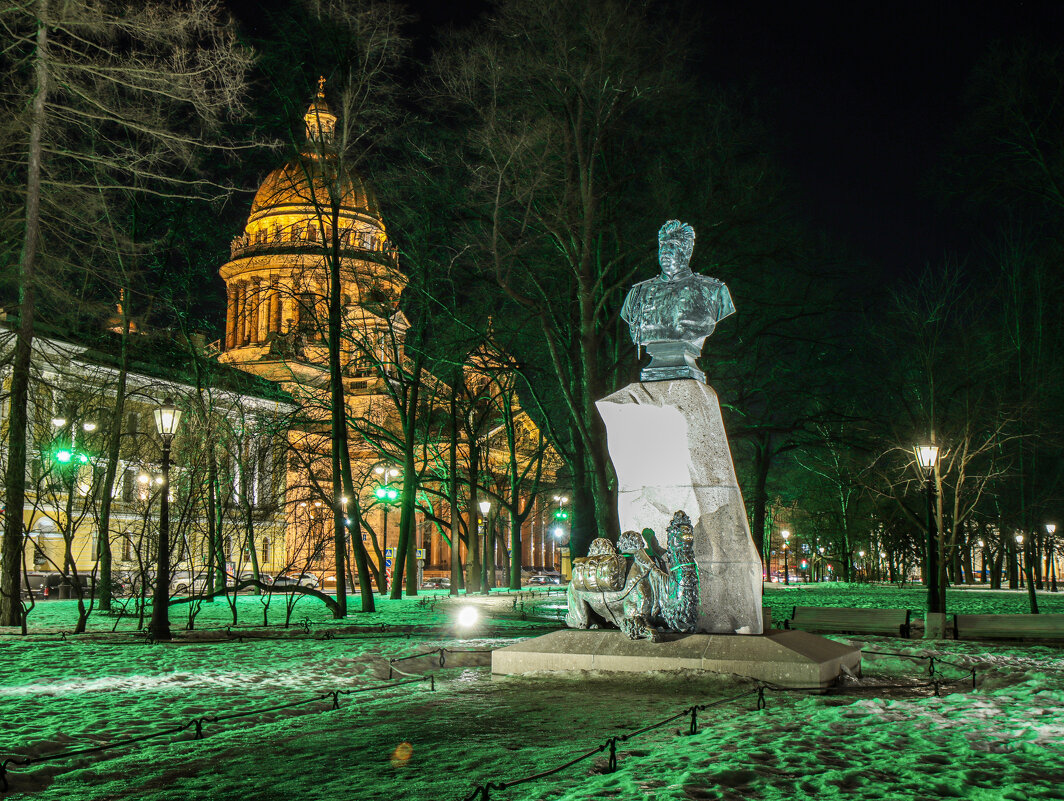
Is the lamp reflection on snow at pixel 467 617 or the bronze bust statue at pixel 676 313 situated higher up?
the bronze bust statue at pixel 676 313

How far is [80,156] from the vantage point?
12.6 m

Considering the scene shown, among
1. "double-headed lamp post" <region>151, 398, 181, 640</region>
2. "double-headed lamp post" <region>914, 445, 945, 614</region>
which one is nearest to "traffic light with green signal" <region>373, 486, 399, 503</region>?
"double-headed lamp post" <region>151, 398, 181, 640</region>

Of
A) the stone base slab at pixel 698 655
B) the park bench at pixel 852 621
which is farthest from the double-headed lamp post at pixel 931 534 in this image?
the stone base slab at pixel 698 655

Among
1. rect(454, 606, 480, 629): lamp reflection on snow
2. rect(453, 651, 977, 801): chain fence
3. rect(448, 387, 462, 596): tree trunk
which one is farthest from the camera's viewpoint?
rect(448, 387, 462, 596): tree trunk

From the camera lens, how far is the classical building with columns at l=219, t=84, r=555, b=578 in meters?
23.1

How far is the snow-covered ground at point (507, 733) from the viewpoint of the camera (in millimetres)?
5527

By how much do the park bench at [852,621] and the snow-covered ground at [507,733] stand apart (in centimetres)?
439

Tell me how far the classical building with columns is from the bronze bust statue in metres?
9.68

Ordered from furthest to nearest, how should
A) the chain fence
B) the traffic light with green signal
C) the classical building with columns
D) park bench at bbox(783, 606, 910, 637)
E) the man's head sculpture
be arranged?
the traffic light with green signal → the classical building with columns → park bench at bbox(783, 606, 910, 637) → the man's head sculpture → the chain fence

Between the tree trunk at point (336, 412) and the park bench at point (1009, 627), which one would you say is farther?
the tree trunk at point (336, 412)

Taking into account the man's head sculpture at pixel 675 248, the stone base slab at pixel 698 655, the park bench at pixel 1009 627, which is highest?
the man's head sculpture at pixel 675 248

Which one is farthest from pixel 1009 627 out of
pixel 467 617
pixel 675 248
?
pixel 467 617

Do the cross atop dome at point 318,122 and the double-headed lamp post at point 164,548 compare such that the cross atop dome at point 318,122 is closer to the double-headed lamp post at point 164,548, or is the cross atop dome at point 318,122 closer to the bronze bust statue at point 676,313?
the double-headed lamp post at point 164,548

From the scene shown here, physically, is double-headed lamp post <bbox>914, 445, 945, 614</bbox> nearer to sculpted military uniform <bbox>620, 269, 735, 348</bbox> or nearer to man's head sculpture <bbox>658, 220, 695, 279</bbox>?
sculpted military uniform <bbox>620, 269, 735, 348</bbox>
